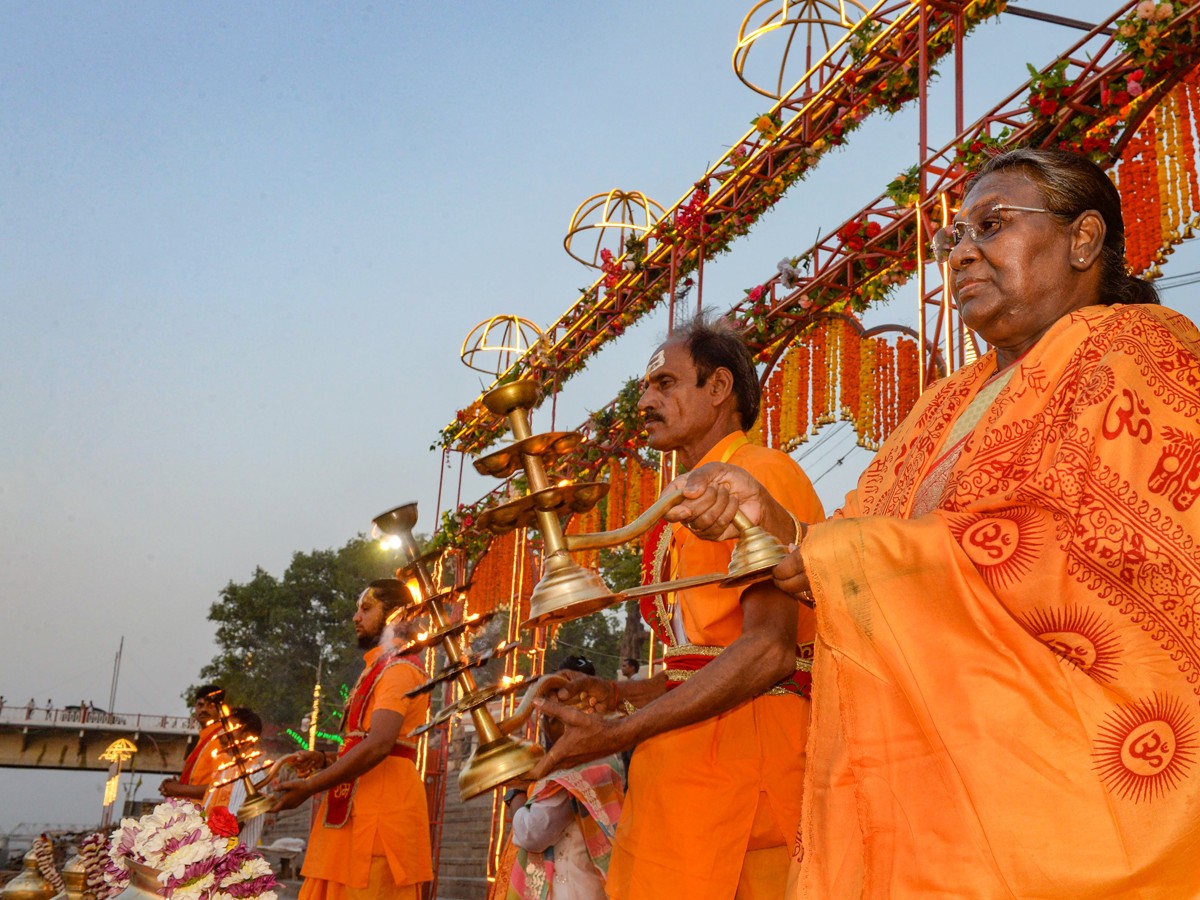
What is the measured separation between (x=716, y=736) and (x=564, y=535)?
0.94 meters

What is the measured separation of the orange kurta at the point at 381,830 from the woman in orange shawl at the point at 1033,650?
10.2 feet

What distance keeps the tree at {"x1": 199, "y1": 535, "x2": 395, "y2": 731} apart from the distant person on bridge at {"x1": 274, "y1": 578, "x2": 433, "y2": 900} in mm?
36949

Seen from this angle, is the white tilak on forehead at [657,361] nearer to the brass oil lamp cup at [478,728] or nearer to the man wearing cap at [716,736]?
the man wearing cap at [716,736]

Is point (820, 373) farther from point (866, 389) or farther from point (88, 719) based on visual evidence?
point (88, 719)

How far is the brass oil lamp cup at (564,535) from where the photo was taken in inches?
62.6

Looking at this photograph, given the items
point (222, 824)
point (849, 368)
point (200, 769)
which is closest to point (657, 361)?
point (222, 824)

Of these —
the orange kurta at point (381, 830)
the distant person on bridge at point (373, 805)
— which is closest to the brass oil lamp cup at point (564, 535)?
the distant person on bridge at point (373, 805)

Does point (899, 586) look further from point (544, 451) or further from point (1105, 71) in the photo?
point (1105, 71)

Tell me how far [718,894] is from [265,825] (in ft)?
71.9

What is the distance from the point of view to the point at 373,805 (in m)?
4.49

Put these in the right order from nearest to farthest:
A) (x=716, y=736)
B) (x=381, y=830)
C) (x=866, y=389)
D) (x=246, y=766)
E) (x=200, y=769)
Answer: (x=716, y=736) < (x=246, y=766) < (x=381, y=830) < (x=200, y=769) < (x=866, y=389)

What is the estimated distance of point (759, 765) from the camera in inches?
93.7

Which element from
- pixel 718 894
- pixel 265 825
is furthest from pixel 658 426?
pixel 265 825

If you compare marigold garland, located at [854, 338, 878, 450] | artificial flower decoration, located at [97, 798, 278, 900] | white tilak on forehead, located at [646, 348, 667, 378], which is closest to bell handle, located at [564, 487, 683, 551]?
white tilak on forehead, located at [646, 348, 667, 378]
